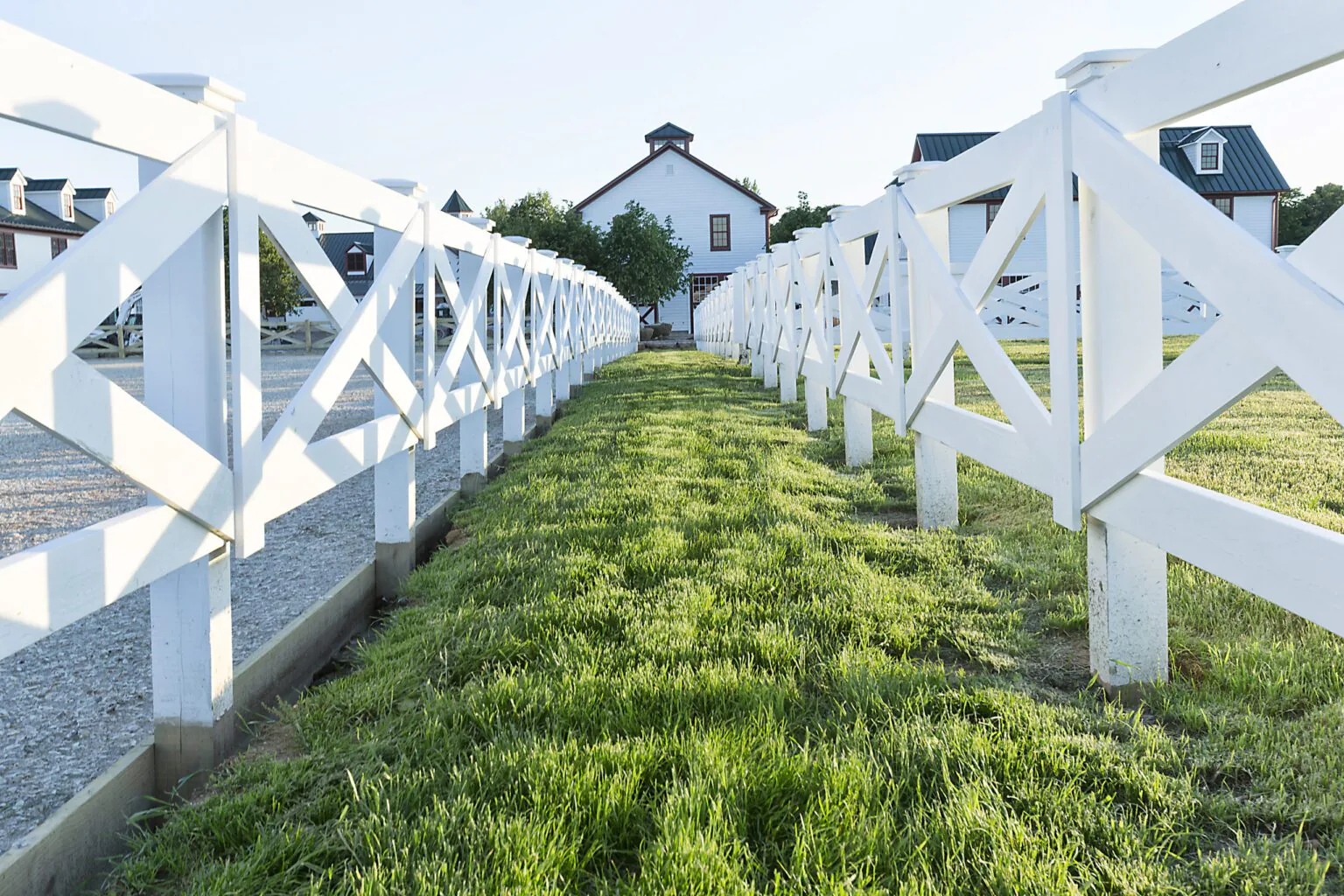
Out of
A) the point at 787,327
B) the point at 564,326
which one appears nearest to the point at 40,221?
the point at 564,326

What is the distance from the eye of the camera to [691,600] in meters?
3.21

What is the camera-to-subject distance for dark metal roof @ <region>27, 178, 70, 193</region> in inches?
1635

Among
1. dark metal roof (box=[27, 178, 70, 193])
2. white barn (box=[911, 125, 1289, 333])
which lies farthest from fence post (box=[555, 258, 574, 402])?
dark metal roof (box=[27, 178, 70, 193])

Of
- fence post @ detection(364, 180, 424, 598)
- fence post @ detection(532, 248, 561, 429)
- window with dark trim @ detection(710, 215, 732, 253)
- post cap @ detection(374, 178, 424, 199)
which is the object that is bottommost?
fence post @ detection(364, 180, 424, 598)

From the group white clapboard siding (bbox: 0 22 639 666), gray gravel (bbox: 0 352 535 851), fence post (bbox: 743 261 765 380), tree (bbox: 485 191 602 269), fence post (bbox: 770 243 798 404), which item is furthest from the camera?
tree (bbox: 485 191 602 269)

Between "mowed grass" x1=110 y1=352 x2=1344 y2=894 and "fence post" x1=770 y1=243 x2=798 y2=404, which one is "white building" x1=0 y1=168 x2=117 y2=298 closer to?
"fence post" x1=770 y1=243 x2=798 y2=404

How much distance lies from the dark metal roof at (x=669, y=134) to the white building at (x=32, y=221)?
20771 millimetres

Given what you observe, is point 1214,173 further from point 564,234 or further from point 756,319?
point 756,319

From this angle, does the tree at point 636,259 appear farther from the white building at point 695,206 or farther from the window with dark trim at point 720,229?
the window with dark trim at point 720,229

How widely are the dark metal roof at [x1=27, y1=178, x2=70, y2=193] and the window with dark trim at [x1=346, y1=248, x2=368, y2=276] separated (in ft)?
50.4

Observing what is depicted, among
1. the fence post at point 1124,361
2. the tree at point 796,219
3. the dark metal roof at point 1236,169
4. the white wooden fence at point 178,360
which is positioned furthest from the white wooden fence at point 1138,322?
the tree at point 796,219

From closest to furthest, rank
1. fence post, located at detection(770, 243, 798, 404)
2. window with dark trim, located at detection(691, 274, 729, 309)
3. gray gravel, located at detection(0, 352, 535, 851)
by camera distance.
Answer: gray gravel, located at detection(0, 352, 535, 851)
fence post, located at detection(770, 243, 798, 404)
window with dark trim, located at detection(691, 274, 729, 309)

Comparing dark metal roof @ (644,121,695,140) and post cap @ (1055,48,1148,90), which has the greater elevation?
dark metal roof @ (644,121,695,140)

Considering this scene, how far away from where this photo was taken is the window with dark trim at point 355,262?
183 feet
